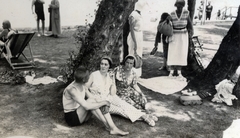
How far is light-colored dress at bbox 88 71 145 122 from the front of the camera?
157 inches

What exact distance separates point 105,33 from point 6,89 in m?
1.80

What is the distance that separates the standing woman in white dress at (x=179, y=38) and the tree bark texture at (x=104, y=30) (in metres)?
1.24

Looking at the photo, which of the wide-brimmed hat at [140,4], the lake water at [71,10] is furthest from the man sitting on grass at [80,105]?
the wide-brimmed hat at [140,4]

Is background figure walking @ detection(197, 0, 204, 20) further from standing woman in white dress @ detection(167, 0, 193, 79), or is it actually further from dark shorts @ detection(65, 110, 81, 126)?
dark shorts @ detection(65, 110, 81, 126)

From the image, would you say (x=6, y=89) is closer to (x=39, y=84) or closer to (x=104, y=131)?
(x=39, y=84)

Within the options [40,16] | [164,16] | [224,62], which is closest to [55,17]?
[40,16]

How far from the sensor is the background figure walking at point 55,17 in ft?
15.4

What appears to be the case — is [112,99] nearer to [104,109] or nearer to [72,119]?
[104,109]

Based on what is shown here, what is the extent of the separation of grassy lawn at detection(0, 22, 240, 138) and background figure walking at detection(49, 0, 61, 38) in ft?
0.69

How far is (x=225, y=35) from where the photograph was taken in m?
5.23

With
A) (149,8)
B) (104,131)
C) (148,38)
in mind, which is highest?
(149,8)

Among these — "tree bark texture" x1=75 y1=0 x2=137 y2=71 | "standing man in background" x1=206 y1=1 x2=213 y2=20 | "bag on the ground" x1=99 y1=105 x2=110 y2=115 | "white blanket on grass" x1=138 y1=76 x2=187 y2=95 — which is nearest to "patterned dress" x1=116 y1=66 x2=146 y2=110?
"tree bark texture" x1=75 y1=0 x2=137 y2=71

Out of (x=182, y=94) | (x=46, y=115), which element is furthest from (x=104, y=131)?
(x=182, y=94)

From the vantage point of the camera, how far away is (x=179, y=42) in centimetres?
572
